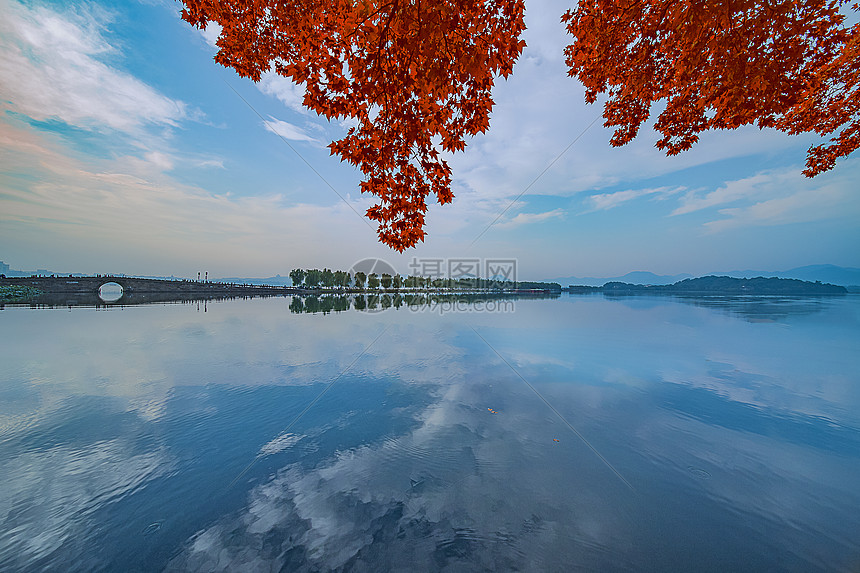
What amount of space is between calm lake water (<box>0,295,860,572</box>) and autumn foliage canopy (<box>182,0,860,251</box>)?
4650mm

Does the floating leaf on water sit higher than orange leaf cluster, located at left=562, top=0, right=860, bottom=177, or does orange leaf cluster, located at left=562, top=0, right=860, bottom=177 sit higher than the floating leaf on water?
orange leaf cluster, located at left=562, top=0, right=860, bottom=177

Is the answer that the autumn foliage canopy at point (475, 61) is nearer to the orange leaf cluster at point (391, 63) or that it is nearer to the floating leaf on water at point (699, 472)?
the orange leaf cluster at point (391, 63)

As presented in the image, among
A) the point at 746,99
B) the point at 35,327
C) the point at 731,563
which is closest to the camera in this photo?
the point at 731,563

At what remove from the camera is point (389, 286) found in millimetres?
128375

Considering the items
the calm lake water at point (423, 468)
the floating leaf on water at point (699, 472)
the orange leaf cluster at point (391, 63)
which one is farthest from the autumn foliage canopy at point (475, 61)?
the floating leaf on water at point (699, 472)

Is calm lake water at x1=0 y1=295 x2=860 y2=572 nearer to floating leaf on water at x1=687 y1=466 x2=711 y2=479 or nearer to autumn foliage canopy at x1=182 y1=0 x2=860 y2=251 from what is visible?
floating leaf on water at x1=687 y1=466 x2=711 y2=479

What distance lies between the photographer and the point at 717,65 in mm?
4703

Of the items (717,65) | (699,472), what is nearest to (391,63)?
(717,65)

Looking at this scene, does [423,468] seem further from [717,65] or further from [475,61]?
[717,65]

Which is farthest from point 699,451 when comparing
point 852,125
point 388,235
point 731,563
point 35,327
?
point 35,327

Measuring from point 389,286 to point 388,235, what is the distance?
406ft

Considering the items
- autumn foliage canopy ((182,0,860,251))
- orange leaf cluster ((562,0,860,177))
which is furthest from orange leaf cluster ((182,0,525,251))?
orange leaf cluster ((562,0,860,177))

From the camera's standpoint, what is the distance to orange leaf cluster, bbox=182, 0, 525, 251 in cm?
416

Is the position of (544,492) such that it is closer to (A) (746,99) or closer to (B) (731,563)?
(B) (731,563)
